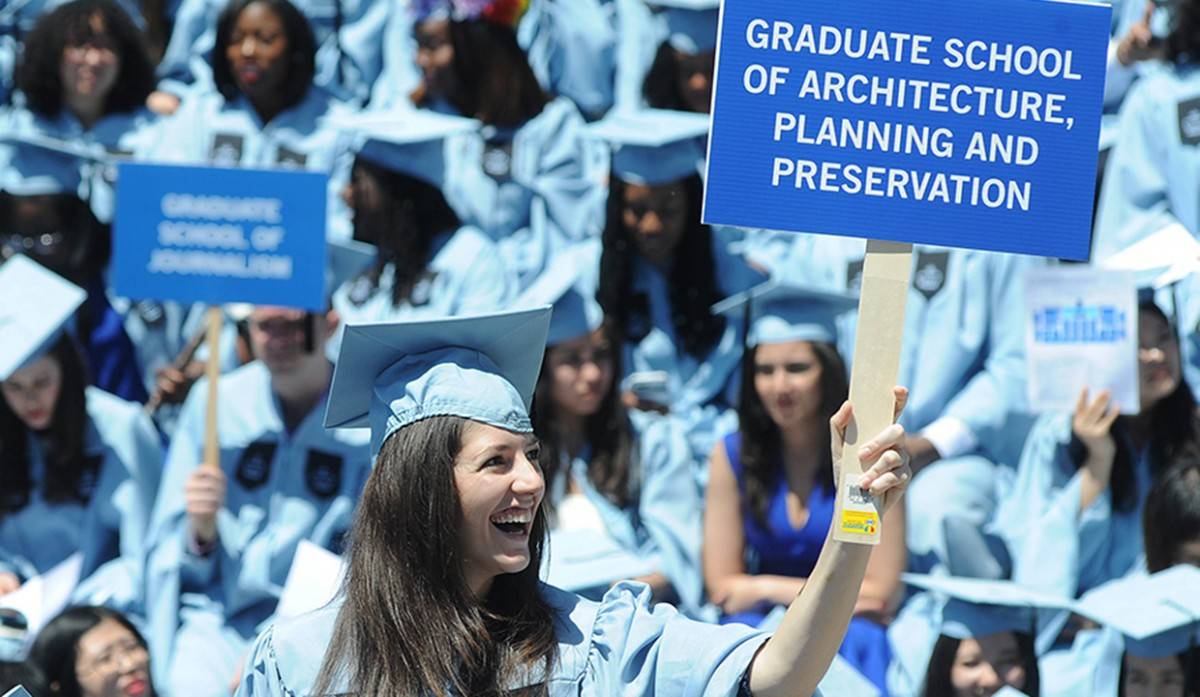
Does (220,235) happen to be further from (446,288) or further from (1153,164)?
(1153,164)

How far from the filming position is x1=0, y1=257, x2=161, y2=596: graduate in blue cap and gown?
6.62 m

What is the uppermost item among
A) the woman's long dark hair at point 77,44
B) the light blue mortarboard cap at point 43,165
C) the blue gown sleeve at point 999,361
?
the woman's long dark hair at point 77,44

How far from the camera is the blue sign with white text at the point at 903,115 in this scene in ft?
9.97

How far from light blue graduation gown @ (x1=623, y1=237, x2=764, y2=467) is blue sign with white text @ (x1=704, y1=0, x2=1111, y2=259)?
364cm

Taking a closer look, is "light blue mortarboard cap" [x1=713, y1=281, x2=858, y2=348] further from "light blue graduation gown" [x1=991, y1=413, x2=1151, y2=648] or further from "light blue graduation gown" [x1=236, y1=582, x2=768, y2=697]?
"light blue graduation gown" [x1=236, y1=582, x2=768, y2=697]

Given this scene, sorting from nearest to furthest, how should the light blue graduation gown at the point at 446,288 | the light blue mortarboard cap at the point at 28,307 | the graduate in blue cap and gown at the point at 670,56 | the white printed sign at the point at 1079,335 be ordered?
the white printed sign at the point at 1079,335, the light blue mortarboard cap at the point at 28,307, the light blue graduation gown at the point at 446,288, the graduate in blue cap and gown at the point at 670,56

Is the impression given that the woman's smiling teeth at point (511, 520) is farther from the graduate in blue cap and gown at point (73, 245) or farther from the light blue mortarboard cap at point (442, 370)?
Result: the graduate in blue cap and gown at point (73, 245)

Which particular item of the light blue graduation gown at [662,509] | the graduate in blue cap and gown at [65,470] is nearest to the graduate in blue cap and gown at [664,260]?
the light blue graduation gown at [662,509]

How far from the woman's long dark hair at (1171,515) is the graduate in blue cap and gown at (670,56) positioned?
8.67 feet

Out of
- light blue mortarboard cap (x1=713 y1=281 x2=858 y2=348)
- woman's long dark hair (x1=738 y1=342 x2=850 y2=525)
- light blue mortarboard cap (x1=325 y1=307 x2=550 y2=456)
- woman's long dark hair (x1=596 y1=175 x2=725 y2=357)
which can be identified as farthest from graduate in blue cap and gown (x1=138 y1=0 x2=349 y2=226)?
light blue mortarboard cap (x1=325 y1=307 x2=550 y2=456)

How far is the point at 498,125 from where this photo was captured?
7934mm

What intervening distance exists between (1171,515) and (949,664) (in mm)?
743

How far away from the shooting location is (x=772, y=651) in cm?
285

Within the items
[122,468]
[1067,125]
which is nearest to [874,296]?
[1067,125]
